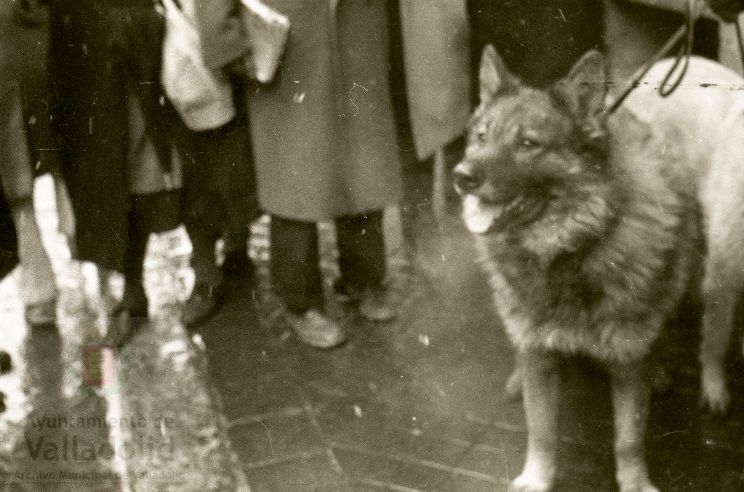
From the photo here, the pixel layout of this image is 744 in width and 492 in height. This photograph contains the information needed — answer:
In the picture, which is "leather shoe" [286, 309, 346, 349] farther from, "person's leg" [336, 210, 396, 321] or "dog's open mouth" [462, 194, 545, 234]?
"dog's open mouth" [462, 194, 545, 234]

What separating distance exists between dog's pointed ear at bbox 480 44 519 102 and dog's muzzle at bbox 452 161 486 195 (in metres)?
0.38

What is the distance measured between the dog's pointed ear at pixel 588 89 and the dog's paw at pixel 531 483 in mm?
1405

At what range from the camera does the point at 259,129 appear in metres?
3.80

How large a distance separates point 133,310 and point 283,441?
981 millimetres

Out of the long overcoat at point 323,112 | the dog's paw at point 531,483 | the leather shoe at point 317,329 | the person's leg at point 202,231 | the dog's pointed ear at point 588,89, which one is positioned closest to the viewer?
the dog's pointed ear at point 588,89

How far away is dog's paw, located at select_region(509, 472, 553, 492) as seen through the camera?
3451 mm

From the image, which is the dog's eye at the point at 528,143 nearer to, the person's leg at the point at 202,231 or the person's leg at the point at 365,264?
the person's leg at the point at 365,264

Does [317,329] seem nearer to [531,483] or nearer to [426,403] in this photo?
[426,403]

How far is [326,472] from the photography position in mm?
3635

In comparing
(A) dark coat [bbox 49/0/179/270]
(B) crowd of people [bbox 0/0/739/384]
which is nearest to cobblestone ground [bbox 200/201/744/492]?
(B) crowd of people [bbox 0/0/739/384]

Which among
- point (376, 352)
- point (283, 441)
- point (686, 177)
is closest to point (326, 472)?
point (283, 441)

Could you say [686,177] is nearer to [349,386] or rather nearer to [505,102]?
[505,102]

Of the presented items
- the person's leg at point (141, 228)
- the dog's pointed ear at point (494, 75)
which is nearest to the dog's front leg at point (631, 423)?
the dog's pointed ear at point (494, 75)

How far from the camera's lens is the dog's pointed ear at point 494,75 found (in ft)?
10.5
